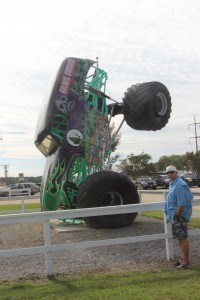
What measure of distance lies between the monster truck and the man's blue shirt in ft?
12.8

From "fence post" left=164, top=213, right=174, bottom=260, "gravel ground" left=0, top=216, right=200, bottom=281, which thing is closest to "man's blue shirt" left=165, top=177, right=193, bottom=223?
"fence post" left=164, top=213, right=174, bottom=260

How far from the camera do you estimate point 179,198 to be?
654 centimetres

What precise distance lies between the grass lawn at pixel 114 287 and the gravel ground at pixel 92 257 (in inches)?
18.2

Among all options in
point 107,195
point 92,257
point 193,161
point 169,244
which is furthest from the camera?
point 193,161

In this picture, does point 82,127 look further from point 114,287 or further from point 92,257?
point 114,287

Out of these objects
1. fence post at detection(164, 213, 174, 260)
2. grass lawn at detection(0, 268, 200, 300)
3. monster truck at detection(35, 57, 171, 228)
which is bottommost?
grass lawn at detection(0, 268, 200, 300)

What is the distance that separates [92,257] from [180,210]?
2059 mm

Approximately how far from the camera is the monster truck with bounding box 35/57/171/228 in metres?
11.1

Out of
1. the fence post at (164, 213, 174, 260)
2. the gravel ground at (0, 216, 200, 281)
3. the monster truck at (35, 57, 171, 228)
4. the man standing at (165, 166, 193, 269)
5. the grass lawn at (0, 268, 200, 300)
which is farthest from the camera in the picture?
the monster truck at (35, 57, 171, 228)

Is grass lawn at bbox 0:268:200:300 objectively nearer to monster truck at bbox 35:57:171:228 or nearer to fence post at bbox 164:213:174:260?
fence post at bbox 164:213:174:260

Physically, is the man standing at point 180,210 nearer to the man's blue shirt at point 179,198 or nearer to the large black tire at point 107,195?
the man's blue shirt at point 179,198

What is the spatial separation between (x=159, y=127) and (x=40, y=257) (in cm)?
574

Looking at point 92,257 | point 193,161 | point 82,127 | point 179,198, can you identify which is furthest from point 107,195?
point 193,161

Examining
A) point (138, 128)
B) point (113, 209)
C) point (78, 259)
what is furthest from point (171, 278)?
point (138, 128)
